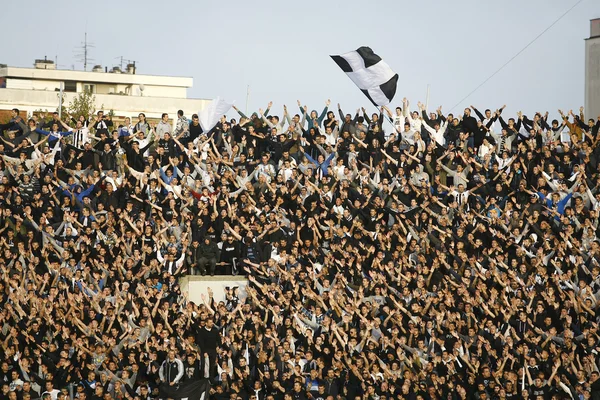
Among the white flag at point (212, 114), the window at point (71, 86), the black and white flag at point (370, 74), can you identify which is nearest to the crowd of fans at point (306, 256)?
the white flag at point (212, 114)

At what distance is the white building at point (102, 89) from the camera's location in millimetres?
62656

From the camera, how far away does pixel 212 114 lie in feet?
83.6

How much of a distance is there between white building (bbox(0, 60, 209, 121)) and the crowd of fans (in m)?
36.0

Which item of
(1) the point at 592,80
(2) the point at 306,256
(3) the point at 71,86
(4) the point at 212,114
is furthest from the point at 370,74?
(3) the point at 71,86

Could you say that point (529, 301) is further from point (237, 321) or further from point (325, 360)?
point (237, 321)

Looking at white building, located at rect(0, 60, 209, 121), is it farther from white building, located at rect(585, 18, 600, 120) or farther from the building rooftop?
white building, located at rect(585, 18, 600, 120)

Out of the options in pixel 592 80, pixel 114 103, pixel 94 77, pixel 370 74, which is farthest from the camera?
pixel 94 77

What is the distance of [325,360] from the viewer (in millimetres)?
20219

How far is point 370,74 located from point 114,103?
39.6m

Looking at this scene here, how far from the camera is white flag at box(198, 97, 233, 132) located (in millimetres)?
25234

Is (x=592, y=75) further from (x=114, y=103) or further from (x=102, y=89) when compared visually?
(x=102, y=89)

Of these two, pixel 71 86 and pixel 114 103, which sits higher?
pixel 71 86

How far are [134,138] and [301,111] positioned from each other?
13.7 ft

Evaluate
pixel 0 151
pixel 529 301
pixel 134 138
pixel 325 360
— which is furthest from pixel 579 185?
pixel 0 151
